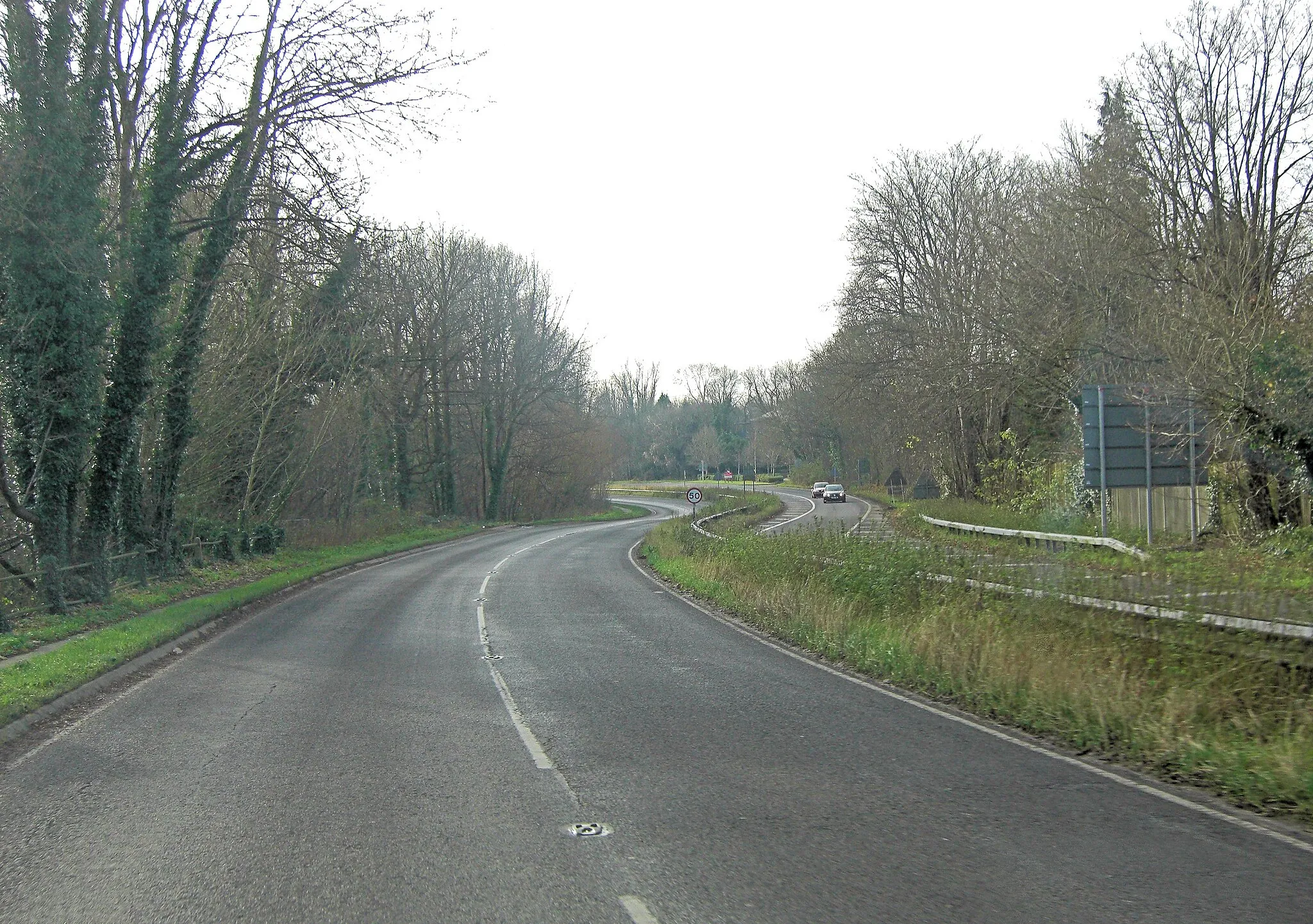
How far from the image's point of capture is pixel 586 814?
6.34 meters

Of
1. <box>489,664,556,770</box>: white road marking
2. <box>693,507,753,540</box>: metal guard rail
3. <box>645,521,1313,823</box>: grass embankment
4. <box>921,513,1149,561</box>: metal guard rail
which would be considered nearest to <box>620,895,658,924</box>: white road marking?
<box>489,664,556,770</box>: white road marking

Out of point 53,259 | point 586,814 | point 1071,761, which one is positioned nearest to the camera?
point 586,814

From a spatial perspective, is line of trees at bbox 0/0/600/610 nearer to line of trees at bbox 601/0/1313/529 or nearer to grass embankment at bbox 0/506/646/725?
grass embankment at bbox 0/506/646/725

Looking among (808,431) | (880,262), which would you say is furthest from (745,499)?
(808,431)

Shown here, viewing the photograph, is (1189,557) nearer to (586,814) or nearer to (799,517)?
(586,814)

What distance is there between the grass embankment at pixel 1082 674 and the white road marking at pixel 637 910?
12.8ft

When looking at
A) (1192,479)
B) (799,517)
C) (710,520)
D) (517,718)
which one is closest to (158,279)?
(517,718)

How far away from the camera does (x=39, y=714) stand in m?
9.42

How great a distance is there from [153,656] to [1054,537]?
18.4 m

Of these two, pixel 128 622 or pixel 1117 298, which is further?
pixel 1117 298

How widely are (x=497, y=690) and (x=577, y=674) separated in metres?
1.19

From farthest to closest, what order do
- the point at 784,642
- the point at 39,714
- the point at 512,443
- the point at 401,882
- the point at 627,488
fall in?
1. the point at 627,488
2. the point at 512,443
3. the point at 784,642
4. the point at 39,714
5. the point at 401,882

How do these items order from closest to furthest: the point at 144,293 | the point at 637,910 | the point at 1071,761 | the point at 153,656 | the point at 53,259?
the point at 637,910, the point at 1071,761, the point at 153,656, the point at 53,259, the point at 144,293

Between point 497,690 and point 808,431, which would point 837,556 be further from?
point 808,431
